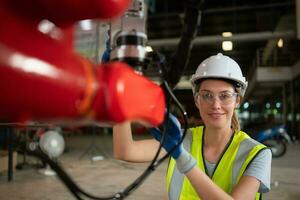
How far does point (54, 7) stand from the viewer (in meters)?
0.45

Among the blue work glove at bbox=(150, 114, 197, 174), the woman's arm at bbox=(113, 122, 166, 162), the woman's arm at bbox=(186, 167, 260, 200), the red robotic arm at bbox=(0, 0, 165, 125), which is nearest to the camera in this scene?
the red robotic arm at bbox=(0, 0, 165, 125)

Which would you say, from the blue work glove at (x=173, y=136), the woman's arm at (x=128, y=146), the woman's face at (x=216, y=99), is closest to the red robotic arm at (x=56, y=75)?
the blue work glove at (x=173, y=136)

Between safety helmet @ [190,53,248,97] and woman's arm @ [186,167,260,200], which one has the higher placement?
safety helmet @ [190,53,248,97]

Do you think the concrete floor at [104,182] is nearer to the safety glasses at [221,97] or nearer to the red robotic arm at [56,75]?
the safety glasses at [221,97]

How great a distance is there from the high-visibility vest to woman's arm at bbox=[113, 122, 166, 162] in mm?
113

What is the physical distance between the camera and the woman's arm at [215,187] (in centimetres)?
96

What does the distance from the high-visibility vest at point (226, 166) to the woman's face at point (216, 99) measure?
13 centimetres

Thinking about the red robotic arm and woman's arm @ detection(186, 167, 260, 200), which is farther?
woman's arm @ detection(186, 167, 260, 200)

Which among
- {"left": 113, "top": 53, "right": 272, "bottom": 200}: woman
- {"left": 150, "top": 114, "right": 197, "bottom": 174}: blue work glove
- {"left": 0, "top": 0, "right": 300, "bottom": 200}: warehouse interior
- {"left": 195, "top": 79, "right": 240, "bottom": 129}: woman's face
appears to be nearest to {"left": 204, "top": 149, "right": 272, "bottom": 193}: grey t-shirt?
{"left": 113, "top": 53, "right": 272, "bottom": 200}: woman

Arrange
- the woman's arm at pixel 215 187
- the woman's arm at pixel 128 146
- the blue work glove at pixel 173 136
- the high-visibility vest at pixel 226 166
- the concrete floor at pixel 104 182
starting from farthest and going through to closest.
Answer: the concrete floor at pixel 104 182, the high-visibility vest at pixel 226 166, the woman's arm at pixel 128 146, the woman's arm at pixel 215 187, the blue work glove at pixel 173 136

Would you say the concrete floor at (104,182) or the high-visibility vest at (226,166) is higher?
the high-visibility vest at (226,166)

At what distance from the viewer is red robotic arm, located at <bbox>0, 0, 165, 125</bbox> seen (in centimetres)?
42

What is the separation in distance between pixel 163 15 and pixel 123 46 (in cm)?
974

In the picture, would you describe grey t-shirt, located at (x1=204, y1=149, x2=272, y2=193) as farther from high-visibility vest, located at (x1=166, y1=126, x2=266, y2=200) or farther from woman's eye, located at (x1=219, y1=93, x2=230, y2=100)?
woman's eye, located at (x1=219, y1=93, x2=230, y2=100)
